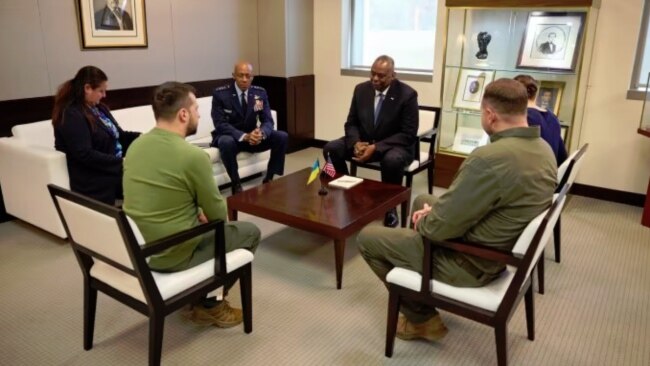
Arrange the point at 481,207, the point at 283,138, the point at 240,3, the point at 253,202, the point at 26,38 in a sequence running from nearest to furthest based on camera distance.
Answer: the point at 481,207, the point at 253,202, the point at 26,38, the point at 283,138, the point at 240,3

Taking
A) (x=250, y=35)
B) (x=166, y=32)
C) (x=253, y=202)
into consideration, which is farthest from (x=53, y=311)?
(x=250, y=35)

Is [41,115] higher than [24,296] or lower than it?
higher

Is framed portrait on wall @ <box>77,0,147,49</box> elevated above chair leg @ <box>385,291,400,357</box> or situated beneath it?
elevated above

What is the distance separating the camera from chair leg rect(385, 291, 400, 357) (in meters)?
2.16

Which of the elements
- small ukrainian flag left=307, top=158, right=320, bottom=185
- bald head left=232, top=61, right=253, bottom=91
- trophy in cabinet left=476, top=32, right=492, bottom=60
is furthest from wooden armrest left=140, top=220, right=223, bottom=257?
trophy in cabinet left=476, top=32, right=492, bottom=60

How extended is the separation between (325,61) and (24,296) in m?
4.08

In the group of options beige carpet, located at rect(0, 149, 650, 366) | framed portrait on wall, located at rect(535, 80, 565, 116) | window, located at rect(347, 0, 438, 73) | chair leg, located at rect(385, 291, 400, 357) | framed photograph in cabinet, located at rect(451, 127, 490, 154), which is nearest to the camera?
A: chair leg, located at rect(385, 291, 400, 357)

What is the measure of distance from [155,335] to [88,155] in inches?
69.1

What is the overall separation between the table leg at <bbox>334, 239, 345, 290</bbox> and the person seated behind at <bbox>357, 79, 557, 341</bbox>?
628 millimetres

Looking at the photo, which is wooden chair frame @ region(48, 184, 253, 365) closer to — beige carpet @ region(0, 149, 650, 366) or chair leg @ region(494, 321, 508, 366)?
beige carpet @ region(0, 149, 650, 366)

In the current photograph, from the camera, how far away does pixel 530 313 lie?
93.3 inches

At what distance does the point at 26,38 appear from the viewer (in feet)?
12.5

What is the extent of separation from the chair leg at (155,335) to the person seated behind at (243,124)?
2.33 m

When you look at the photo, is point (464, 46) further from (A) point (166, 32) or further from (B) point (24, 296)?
(B) point (24, 296)
